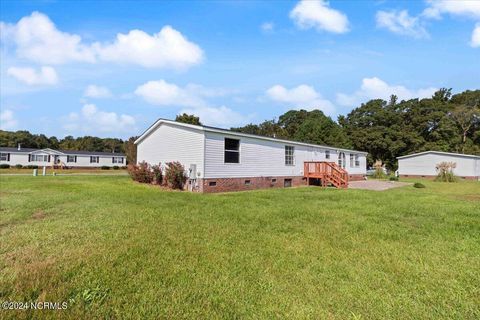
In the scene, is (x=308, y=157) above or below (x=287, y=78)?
below

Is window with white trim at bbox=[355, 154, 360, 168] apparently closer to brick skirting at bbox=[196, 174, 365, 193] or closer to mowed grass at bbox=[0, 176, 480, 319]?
brick skirting at bbox=[196, 174, 365, 193]

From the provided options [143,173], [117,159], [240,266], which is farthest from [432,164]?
[117,159]

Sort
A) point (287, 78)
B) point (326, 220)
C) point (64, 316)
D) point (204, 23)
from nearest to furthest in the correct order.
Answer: point (64, 316) < point (326, 220) < point (204, 23) < point (287, 78)

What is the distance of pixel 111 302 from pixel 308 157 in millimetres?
18198

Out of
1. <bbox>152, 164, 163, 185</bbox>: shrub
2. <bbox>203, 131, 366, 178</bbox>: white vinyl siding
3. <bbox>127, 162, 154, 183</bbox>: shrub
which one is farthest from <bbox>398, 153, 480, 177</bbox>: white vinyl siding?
<bbox>127, 162, 154, 183</bbox>: shrub

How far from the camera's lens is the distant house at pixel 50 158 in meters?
41.8

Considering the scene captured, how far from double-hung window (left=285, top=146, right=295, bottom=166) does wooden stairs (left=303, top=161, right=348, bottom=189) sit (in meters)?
1.33

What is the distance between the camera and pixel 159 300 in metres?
2.90

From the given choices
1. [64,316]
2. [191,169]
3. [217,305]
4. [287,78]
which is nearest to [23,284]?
[64,316]

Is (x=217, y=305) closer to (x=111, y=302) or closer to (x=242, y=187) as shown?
(x=111, y=302)

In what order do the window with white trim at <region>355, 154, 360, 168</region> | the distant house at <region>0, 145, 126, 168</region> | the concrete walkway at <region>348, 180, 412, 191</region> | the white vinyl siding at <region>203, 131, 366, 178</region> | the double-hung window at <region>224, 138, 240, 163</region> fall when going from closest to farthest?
the white vinyl siding at <region>203, 131, 366, 178</region>
the double-hung window at <region>224, 138, 240, 163</region>
the concrete walkway at <region>348, 180, 412, 191</region>
the window with white trim at <region>355, 154, 360, 168</region>
the distant house at <region>0, 145, 126, 168</region>

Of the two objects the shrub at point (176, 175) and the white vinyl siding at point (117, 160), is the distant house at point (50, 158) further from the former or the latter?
the shrub at point (176, 175)

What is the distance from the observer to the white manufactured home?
13555 mm

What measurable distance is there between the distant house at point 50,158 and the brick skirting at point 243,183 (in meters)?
38.9
